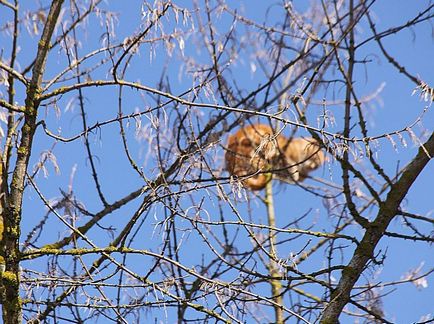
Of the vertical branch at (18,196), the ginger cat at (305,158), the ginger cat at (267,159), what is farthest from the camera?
the ginger cat at (305,158)

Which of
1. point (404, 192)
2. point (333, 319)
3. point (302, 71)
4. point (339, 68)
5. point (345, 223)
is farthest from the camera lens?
point (302, 71)

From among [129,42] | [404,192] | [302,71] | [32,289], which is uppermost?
[302,71]

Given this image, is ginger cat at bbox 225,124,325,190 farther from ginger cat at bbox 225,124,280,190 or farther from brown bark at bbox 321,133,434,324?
brown bark at bbox 321,133,434,324

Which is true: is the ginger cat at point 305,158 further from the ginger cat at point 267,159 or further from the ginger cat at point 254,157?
the ginger cat at point 254,157

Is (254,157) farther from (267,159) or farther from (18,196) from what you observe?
(18,196)

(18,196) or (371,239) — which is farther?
(371,239)

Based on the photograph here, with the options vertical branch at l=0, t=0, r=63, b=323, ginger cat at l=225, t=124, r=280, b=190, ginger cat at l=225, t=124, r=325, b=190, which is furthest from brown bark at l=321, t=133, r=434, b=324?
vertical branch at l=0, t=0, r=63, b=323

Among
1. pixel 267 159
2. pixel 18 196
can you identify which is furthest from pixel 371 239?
pixel 18 196

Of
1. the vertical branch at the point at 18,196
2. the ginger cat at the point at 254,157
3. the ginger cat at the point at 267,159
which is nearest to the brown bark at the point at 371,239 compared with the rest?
the ginger cat at the point at 267,159

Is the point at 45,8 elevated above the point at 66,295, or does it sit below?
above

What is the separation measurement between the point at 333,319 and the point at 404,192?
703 millimetres

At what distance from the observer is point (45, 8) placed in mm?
4395

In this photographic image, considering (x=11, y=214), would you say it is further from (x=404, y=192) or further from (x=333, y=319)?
(x=404, y=192)

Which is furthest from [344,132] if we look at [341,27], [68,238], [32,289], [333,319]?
[32,289]
